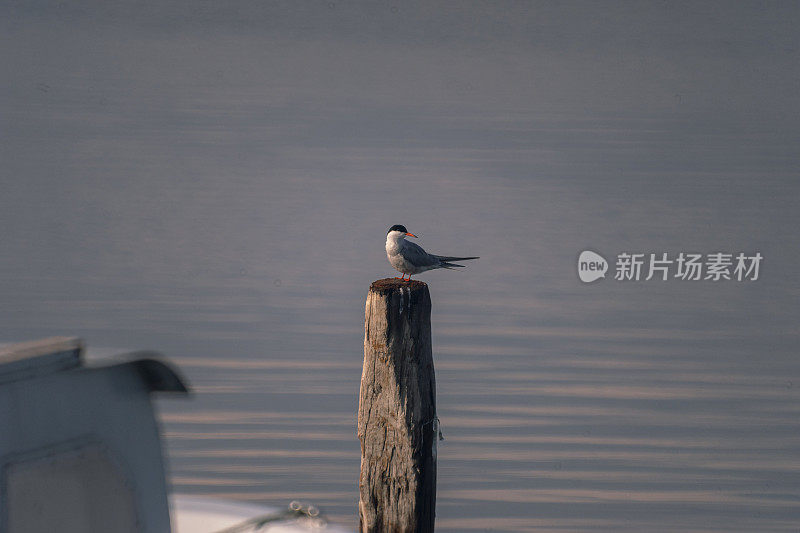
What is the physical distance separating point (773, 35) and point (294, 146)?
29.7m

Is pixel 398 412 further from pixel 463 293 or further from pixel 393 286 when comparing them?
pixel 463 293

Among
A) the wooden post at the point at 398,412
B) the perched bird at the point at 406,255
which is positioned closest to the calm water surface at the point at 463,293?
the wooden post at the point at 398,412

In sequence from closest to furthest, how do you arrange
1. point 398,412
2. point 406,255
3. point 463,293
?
point 398,412, point 406,255, point 463,293

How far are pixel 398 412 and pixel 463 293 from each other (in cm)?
829

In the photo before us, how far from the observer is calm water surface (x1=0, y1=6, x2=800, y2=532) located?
683 centimetres

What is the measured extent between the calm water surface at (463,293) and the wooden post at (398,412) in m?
1.30

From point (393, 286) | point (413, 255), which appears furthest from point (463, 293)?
point (393, 286)

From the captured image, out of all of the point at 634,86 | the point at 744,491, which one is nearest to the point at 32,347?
the point at 744,491

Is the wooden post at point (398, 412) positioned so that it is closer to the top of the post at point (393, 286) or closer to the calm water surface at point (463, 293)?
the top of the post at point (393, 286)

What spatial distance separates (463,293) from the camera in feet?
40.3

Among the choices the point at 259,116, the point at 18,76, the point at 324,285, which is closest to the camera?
the point at 324,285

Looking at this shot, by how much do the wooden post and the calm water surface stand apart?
1.30 m

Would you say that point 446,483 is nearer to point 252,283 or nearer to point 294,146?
point 252,283

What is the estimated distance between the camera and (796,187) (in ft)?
64.7
